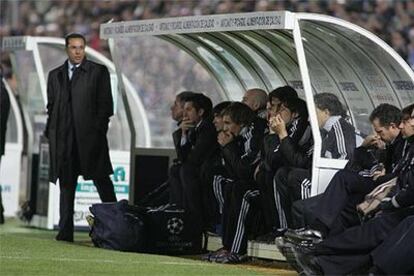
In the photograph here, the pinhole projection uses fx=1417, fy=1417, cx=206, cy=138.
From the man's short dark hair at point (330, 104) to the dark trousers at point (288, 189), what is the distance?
1.84ft

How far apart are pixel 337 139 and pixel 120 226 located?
2.58 metres

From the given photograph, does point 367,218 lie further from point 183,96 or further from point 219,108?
point 183,96

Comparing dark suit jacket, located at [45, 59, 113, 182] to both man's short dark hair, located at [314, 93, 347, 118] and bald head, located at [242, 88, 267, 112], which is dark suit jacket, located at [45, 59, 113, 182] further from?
man's short dark hair, located at [314, 93, 347, 118]

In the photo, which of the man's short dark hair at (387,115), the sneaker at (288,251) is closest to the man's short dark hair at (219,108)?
the man's short dark hair at (387,115)

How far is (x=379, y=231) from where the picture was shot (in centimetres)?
1005

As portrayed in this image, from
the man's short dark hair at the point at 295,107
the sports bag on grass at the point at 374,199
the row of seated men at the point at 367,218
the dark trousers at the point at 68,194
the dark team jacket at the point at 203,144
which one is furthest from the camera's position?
the dark trousers at the point at 68,194

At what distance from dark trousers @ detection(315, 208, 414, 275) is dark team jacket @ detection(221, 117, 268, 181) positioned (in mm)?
2532

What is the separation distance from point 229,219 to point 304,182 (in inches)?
46.5

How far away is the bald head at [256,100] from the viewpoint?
1359 centimetres

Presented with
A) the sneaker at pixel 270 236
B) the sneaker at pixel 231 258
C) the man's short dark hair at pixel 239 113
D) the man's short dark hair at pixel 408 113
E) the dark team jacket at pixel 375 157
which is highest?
the man's short dark hair at pixel 239 113

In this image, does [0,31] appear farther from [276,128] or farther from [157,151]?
[276,128]

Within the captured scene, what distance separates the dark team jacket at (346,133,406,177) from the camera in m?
10.9

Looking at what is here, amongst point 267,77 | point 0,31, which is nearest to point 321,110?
point 267,77

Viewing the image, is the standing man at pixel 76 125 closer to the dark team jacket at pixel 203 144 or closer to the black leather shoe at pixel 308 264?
the dark team jacket at pixel 203 144
